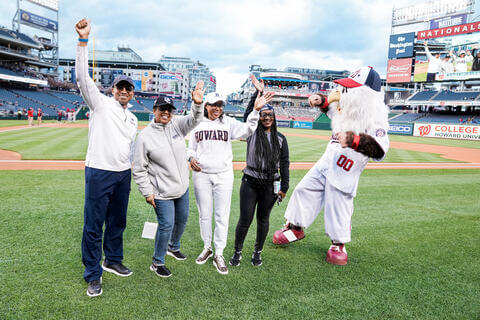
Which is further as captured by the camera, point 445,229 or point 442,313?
point 445,229

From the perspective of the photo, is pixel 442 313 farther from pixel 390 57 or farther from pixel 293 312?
pixel 390 57

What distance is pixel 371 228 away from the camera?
5.05 metres

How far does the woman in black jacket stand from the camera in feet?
11.6

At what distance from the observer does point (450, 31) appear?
136 ft

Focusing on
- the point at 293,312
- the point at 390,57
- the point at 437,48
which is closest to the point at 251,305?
the point at 293,312

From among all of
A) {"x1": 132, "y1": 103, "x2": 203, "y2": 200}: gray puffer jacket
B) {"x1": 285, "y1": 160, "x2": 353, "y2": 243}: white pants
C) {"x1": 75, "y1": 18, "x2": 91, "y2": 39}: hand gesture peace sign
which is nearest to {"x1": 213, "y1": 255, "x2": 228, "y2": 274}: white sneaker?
{"x1": 132, "y1": 103, "x2": 203, "y2": 200}: gray puffer jacket

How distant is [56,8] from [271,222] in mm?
62730

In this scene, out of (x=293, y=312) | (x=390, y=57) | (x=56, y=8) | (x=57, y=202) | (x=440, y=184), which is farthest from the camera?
(x=56, y=8)

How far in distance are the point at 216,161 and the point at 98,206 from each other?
4.40 ft

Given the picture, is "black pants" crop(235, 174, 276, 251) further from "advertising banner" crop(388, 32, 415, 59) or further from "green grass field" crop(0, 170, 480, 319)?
"advertising banner" crop(388, 32, 415, 59)

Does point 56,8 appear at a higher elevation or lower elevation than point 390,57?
higher

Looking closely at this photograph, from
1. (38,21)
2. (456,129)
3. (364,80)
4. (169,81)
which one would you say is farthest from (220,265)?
(169,81)

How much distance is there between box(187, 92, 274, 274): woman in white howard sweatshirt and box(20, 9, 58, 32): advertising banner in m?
60.7

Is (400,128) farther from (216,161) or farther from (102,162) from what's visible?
(102,162)
